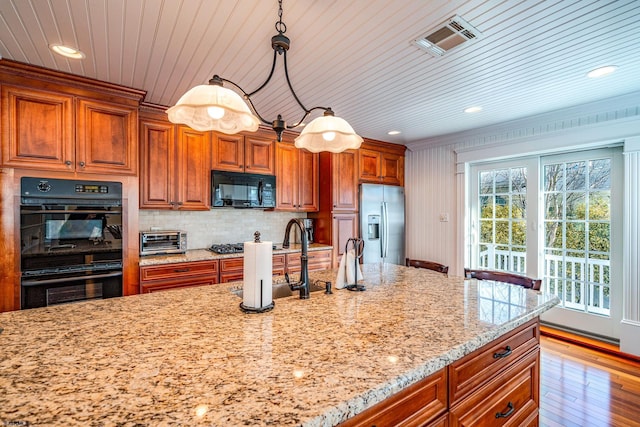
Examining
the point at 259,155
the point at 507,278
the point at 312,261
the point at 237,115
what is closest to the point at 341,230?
the point at 312,261

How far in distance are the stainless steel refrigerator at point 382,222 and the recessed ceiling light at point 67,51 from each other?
3.11m

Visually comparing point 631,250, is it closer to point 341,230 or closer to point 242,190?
point 341,230

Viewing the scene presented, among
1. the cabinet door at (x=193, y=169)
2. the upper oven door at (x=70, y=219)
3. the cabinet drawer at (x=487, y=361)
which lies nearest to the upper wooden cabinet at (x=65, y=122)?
the upper oven door at (x=70, y=219)

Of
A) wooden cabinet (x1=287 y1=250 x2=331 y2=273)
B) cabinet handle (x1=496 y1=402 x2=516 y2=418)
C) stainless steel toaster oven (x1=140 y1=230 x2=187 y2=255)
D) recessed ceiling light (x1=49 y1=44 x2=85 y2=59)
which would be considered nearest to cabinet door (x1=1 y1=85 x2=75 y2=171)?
recessed ceiling light (x1=49 y1=44 x2=85 y2=59)

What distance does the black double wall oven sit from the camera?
2.28 meters

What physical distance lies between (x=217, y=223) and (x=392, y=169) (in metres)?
2.63

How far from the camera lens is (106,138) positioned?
2576mm

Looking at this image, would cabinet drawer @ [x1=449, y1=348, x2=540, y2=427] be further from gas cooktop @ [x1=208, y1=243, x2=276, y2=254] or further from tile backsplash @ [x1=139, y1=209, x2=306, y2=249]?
tile backsplash @ [x1=139, y1=209, x2=306, y2=249]

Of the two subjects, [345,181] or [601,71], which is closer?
[601,71]

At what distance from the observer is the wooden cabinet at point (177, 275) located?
8.96 ft

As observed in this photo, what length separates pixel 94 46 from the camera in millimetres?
1927

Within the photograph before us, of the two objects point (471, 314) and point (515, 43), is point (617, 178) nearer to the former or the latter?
point (515, 43)

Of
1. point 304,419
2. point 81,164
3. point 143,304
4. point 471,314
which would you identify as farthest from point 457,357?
point 81,164

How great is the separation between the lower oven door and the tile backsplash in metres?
0.80
